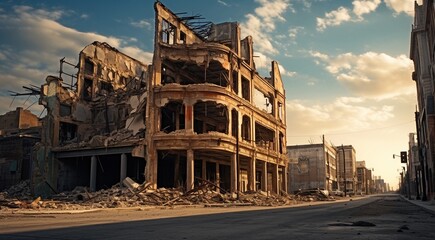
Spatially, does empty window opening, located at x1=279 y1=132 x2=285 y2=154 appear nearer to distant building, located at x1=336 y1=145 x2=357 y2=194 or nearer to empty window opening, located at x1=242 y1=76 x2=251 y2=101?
empty window opening, located at x1=242 y1=76 x2=251 y2=101

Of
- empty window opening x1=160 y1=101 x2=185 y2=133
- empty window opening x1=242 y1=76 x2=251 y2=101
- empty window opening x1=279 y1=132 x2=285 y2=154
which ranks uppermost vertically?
empty window opening x1=242 y1=76 x2=251 y2=101

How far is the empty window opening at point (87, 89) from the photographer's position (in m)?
46.0

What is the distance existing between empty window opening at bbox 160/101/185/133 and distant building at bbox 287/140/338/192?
164 ft

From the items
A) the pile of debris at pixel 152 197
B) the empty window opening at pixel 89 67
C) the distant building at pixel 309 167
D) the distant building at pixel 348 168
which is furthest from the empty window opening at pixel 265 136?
the distant building at pixel 348 168

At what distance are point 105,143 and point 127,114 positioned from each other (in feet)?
18.7

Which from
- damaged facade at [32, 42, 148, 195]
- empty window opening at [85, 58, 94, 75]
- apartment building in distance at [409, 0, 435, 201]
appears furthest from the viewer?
empty window opening at [85, 58, 94, 75]

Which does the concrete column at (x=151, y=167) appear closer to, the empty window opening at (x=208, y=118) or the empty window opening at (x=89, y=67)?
the empty window opening at (x=208, y=118)

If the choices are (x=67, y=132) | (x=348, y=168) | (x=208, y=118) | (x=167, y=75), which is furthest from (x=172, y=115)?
(x=348, y=168)

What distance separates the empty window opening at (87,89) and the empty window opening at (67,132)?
3782 mm

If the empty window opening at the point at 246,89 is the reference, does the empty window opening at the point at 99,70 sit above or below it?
above

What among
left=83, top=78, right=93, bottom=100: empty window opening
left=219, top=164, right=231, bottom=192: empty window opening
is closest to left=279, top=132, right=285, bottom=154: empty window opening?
left=219, top=164, right=231, bottom=192: empty window opening

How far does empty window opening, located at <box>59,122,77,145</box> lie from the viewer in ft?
142

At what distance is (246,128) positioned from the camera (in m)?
Answer: 46.1

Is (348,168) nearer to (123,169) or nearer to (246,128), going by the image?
(246,128)
